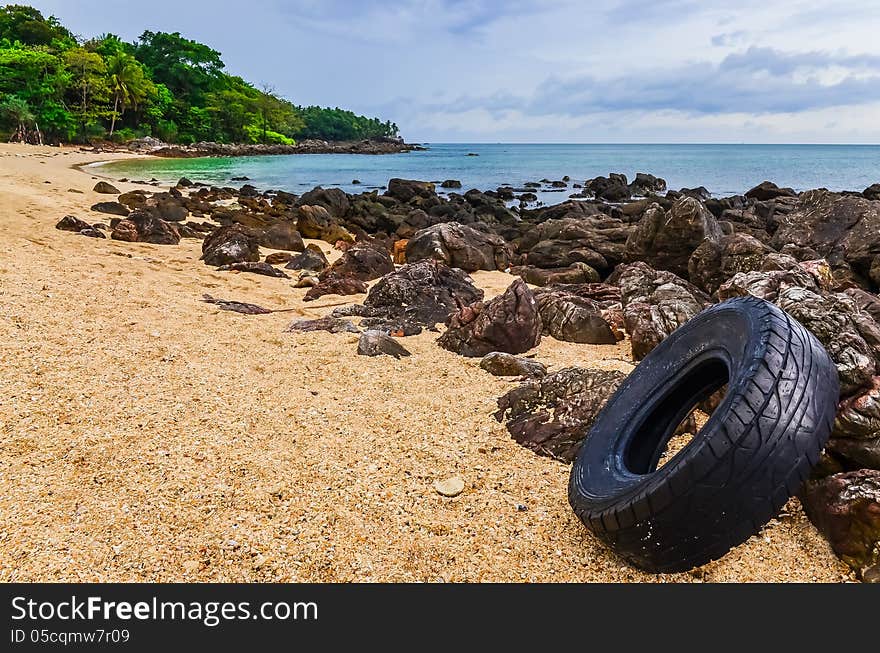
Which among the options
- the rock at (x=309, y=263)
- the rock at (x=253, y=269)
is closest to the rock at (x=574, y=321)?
the rock at (x=253, y=269)

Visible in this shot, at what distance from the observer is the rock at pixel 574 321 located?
6027mm

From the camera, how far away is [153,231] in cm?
1146

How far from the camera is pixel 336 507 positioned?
2.95 meters

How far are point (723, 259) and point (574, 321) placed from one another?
282 centimetres

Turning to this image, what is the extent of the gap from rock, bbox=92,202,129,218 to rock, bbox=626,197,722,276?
12.8 metres

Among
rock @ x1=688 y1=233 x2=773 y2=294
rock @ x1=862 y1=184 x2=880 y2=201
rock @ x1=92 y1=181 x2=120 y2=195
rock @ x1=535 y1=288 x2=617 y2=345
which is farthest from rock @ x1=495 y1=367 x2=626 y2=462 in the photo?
rock @ x1=862 y1=184 x2=880 y2=201

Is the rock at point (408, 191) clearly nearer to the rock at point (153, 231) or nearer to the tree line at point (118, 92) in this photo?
the rock at point (153, 231)

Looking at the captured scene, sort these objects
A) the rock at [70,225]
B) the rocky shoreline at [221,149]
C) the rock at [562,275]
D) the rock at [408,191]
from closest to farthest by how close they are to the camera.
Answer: the rock at [562,275] < the rock at [70,225] < the rock at [408,191] < the rocky shoreline at [221,149]

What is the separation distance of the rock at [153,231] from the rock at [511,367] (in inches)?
360

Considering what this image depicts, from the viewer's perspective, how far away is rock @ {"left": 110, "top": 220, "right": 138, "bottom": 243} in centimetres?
1094

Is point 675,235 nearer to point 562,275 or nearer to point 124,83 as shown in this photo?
point 562,275

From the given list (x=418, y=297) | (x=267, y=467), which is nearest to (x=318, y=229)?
(x=418, y=297)
